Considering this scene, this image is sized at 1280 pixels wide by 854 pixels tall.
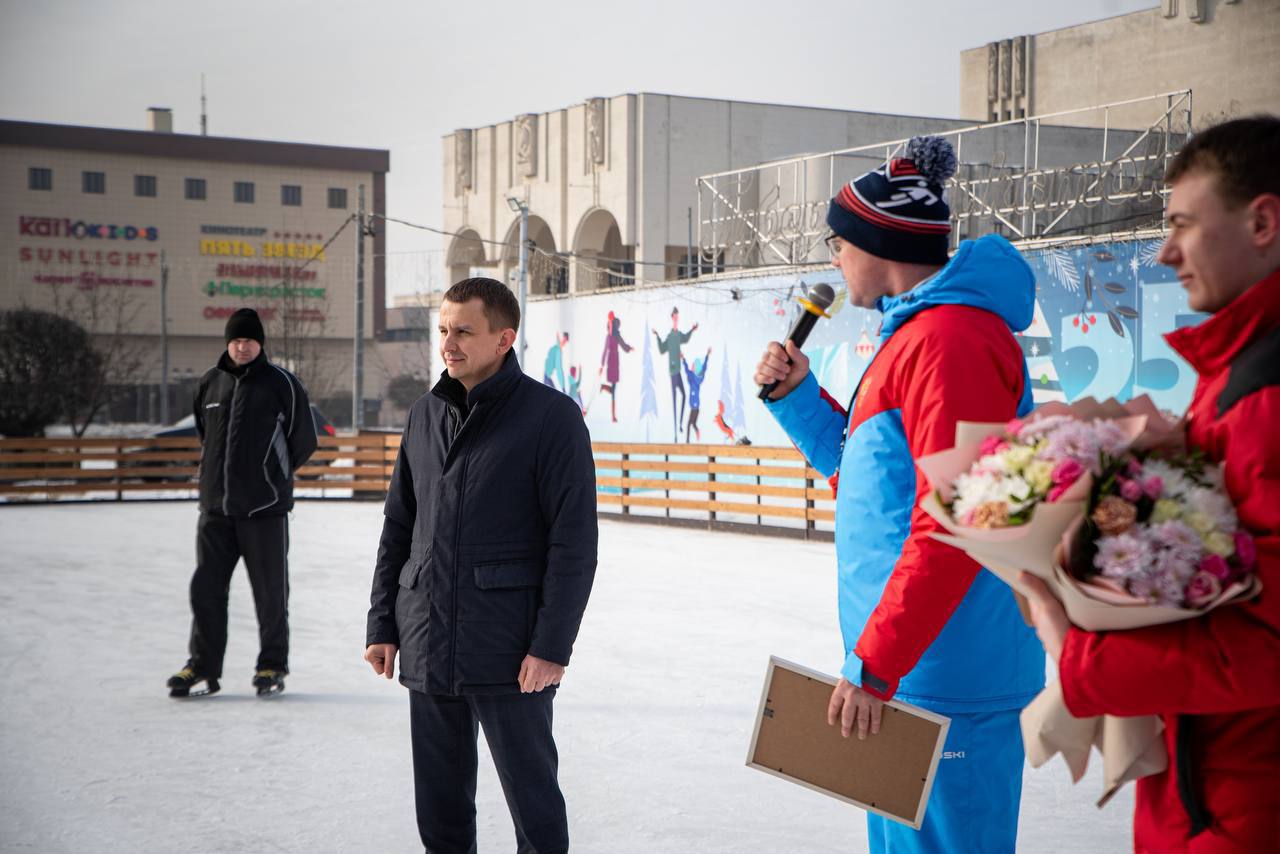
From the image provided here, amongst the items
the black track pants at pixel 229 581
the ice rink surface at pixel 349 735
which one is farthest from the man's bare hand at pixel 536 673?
the black track pants at pixel 229 581

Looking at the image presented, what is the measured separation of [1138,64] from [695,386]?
60.1ft

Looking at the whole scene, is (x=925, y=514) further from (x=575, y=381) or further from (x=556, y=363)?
(x=556, y=363)

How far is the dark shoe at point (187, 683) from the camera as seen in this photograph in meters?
6.45

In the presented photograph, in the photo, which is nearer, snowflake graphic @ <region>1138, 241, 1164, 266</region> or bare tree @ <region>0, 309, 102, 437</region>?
snowflake graphic @ <region>1138, 241, 1164, 266</region>

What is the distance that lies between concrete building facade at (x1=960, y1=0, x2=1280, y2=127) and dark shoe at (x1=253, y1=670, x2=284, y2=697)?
77.8 ft

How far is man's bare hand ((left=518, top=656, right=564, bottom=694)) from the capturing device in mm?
3256

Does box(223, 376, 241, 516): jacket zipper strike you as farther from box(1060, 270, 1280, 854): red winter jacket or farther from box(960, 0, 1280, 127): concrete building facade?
box(960, 0, 1280, 127): concrete building facade

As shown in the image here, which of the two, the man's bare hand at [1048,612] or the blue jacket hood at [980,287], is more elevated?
the blue jacket hood at [980,287]

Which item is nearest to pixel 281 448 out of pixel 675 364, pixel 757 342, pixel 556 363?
pixel 757 342

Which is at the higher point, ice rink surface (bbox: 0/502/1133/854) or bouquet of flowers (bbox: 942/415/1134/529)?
bouquet of flowers (bbox: 942/415/1134/529)

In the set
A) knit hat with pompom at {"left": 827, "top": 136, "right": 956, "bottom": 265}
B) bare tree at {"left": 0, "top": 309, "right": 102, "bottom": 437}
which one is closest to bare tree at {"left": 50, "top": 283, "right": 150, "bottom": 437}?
bare tree at {"left": 0, "top": 309, "right": 102, "bottom": 437}

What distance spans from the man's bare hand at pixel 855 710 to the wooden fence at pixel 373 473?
1318 centimetres

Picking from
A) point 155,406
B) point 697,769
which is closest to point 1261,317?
point 697,769

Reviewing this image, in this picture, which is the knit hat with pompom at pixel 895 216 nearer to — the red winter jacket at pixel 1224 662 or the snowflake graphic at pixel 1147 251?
the red winter jacket at pixel 1224 662
